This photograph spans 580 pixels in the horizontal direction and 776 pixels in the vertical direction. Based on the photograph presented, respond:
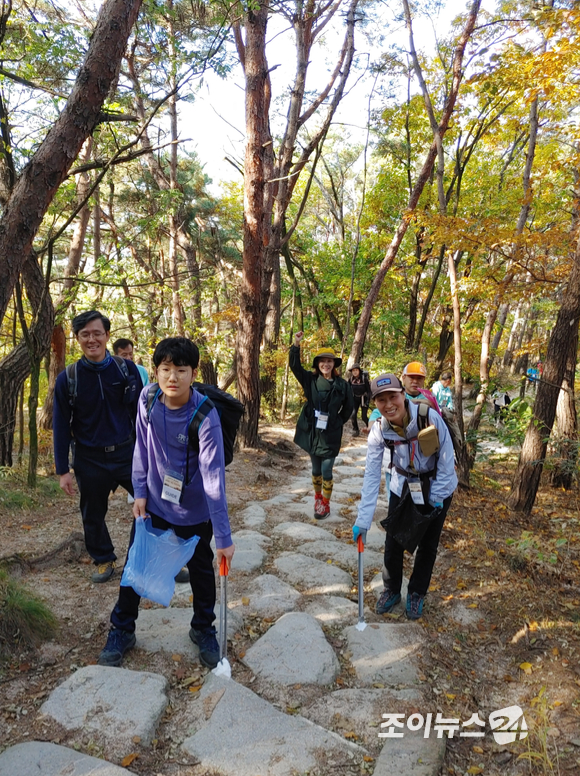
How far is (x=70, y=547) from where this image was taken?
439 centimetres

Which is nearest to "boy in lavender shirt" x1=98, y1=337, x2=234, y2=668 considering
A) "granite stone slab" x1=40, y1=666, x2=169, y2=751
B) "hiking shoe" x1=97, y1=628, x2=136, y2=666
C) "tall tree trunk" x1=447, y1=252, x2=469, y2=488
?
"hiking shoe" x1=97, y1=628, x2=136, y2=666

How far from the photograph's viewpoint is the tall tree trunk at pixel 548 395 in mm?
7414

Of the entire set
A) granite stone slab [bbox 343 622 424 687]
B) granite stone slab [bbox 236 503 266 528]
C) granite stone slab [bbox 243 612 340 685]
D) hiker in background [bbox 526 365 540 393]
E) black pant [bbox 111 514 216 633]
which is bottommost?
granite stone slab [bbox 236 503 266 528]

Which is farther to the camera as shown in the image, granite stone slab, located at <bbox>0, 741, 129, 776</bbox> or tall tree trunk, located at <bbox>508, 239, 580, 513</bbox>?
tall tree trunk, located at <bbox>508, 239, 580, 513</bbox>

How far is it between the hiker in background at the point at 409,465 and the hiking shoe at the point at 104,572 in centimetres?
202

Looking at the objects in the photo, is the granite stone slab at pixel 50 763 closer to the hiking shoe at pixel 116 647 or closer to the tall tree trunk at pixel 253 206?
the hiking shoe at pixel 116 647

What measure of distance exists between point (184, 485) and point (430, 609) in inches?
99.0

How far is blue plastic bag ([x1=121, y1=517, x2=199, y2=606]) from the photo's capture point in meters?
2.71

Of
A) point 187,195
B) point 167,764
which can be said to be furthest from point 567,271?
point 187,195

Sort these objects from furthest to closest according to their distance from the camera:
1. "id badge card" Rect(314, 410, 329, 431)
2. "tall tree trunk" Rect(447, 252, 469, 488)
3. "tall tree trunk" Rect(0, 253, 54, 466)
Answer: "tall tree trunk" Rect(447, 252, 469, 488) → "tall tree trunk" Rect(0, 253, 54, 466) → "id badge card" Rect(314, 410, 329, 431)

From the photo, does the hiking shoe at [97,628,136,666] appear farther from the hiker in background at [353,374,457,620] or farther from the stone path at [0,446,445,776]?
the hiker in background at [353,374,457,620]

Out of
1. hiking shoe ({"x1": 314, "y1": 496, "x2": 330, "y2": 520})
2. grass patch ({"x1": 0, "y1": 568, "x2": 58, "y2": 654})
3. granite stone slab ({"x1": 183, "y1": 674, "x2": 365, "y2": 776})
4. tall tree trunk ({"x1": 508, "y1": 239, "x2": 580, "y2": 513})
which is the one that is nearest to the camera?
granite stone slab ({"x1": 183, "y1": 674, "x2": 365, "y2": 776})

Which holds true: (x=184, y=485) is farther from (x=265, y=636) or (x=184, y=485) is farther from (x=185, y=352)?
(x=265, y=636)

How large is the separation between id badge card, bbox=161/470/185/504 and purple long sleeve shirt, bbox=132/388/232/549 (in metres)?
0.03
